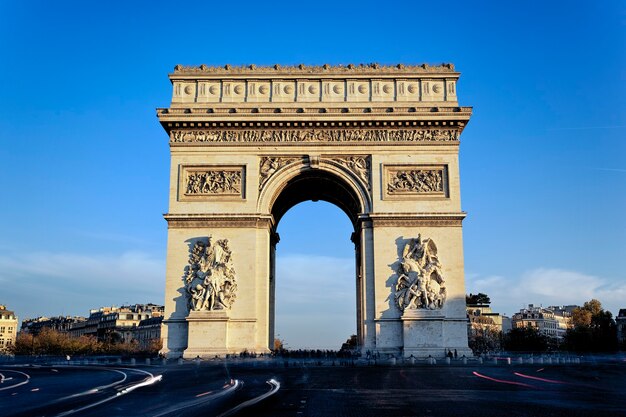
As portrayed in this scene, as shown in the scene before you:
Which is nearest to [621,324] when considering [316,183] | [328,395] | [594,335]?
[594,335]

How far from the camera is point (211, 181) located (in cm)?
3341

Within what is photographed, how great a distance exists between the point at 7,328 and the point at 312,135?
105395 millimetres

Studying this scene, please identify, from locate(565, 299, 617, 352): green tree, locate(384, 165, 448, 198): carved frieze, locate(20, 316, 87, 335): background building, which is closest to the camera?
locate(384, 165, 448, 198): carved frieze

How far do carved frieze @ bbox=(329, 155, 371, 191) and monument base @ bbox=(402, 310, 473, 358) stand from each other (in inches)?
258

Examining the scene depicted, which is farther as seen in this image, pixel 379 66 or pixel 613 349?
pixel 613 349

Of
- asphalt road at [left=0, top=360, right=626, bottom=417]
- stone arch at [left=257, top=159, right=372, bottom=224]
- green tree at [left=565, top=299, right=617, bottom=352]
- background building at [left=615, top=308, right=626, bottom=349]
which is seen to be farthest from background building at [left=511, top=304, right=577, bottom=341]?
asphalt road at [left=0, top=360, right=626, bottom=417]

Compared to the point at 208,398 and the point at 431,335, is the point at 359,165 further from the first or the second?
the point at 208,398

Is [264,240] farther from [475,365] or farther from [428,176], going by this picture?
[475,365]

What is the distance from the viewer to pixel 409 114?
33.2 meters

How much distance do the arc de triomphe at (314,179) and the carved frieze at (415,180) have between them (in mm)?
48

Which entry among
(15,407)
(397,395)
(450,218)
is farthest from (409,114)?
(15,407)

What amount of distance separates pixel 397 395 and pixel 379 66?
72.4 ft

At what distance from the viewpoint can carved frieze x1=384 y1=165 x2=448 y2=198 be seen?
3306 centimetres

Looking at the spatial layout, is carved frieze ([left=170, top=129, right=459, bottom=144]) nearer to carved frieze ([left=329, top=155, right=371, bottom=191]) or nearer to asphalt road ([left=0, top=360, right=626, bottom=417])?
carved frieze ([left=329, top=155, right=371, bottom=191])
